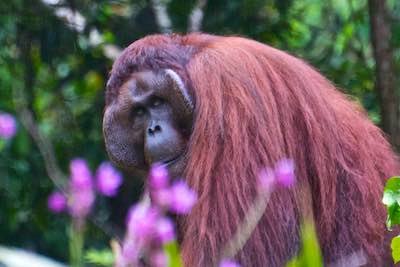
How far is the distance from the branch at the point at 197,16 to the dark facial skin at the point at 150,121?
1870 mm

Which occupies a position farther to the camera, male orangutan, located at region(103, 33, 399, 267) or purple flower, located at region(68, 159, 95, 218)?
male orangutan, located at region(103, 33, 399, 267)

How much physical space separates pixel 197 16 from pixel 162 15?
0.20 m

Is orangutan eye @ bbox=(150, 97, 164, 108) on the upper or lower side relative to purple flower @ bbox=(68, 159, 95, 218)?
lower

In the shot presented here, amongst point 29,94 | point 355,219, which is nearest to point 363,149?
point 355,219

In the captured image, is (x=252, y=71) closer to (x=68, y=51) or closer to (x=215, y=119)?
(x=215, y=119)

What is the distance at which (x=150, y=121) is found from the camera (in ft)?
14.9

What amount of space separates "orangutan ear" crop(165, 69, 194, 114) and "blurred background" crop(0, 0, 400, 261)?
1.74 metres

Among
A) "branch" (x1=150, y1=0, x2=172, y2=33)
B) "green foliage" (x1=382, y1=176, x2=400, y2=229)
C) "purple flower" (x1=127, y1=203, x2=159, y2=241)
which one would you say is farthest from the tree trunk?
"purple flower" (x1=127, y1=203, x2=159, y2=241)

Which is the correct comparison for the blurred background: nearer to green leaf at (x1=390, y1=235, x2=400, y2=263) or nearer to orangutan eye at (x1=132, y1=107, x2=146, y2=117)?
orangutan eye at (x1=132, y1=107, x2=146, y2=117)

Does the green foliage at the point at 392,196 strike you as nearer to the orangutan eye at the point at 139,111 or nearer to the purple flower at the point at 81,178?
the purple flower at the point at 81,178

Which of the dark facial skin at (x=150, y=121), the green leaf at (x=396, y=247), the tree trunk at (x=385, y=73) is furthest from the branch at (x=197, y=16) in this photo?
the green leaf at (x=396, y=247)

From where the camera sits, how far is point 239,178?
13.5ft

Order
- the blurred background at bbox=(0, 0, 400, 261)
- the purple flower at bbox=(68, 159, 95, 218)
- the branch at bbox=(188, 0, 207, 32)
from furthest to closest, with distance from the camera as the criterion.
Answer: the branch at bbox=(188, 0, 207, 32) → the blurred background at bbox=(0, 0, 400, 261) → the purple flower at bbox=(68, 159, 95, 218)

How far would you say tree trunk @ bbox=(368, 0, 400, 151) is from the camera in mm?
5906
